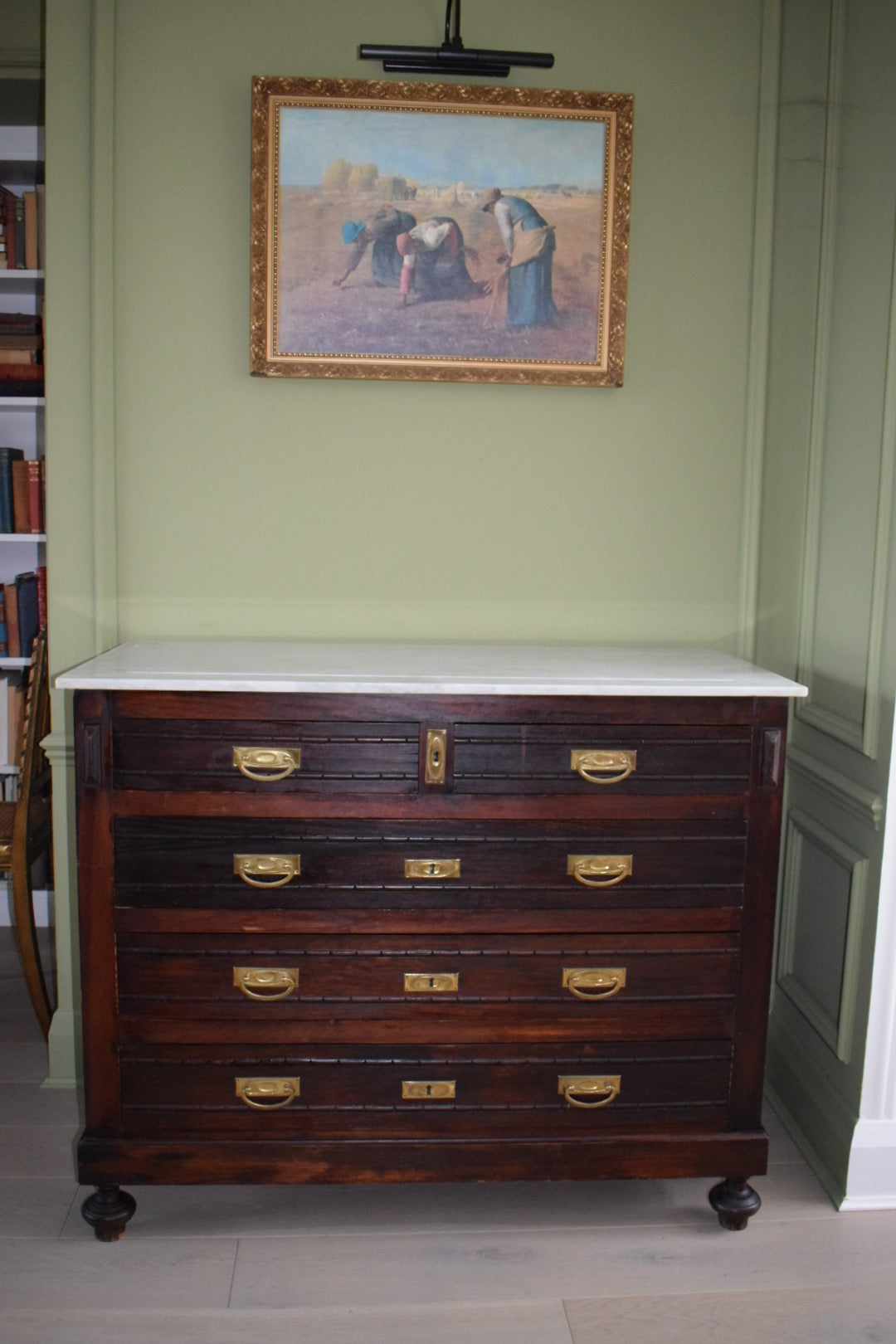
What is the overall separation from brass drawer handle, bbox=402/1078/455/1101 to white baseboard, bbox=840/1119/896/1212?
0.86m

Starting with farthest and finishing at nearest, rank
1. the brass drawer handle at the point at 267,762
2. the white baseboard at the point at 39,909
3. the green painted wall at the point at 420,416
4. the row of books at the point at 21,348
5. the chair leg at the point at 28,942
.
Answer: the white baseboard at the point at 39,909
the row of books at the point at 21,348
the chair leg at the point at 28,942
the green painted wall at the point at 420,416
the brass drawer handle at the point at 267,762

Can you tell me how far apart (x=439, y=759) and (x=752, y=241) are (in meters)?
1.48

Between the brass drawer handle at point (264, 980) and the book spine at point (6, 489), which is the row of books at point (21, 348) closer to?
the book spine at point (6, 489)

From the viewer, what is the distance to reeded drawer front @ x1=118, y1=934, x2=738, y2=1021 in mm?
2055

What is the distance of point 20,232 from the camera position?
3.48m

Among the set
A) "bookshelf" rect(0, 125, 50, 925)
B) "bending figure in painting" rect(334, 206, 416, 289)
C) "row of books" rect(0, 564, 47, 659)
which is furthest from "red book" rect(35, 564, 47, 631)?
"bending figure in painting" rect(334, 206, 416, 289)

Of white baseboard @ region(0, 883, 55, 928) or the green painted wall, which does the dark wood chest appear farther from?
white baseboard @ region(0, 883, 55, 928)

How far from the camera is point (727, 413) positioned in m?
2.62

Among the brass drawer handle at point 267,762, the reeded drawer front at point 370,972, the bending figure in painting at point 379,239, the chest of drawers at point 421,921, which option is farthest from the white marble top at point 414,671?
the bending figure in painting at point 379,239

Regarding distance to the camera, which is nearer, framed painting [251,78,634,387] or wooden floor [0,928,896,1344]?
wooden floor [0,928,896,1344]

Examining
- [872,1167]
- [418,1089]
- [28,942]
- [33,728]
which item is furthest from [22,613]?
[872,1167]

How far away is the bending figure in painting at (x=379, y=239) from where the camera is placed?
8.12 feet

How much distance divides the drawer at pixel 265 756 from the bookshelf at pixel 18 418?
5.76 feet

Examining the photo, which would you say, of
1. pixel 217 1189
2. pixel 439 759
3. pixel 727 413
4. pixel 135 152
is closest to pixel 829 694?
pixel 727 413
